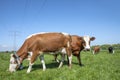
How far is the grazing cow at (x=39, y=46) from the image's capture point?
12133 millimetres

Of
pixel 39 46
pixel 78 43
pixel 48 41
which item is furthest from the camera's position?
pixel 78 43

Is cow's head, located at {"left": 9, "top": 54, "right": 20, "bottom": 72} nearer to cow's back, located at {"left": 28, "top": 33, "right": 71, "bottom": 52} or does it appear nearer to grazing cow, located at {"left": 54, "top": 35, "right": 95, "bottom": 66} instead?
cow's back, located at {"left": 28, "top": 33, "right": 71, "bottom": 52}

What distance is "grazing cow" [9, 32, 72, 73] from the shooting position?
12.1 m

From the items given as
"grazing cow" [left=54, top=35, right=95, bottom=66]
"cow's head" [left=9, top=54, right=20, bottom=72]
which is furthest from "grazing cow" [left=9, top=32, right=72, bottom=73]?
"grazing cow" [left=54, top=35, right=95, bottom=66]

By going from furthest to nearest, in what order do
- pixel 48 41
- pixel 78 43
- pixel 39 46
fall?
pixel 78 43, pixel 48 41, pixel 39 46

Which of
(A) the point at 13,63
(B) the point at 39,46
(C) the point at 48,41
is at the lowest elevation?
(A) the point at 13,63

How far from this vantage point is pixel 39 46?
12.2 m

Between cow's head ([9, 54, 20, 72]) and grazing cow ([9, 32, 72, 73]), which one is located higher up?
grazing cow ([9, 32, 72, 73])

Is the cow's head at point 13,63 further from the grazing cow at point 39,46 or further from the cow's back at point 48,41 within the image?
the cow's back at point 48,41

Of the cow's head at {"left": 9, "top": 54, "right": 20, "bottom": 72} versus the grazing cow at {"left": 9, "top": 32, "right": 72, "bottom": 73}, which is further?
the cow's head at {"left": 9, "top": 54, "right": 20, "bottom": 72}

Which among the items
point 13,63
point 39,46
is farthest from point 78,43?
point 13,63

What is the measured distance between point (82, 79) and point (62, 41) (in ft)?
14.8

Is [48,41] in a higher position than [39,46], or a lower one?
higher

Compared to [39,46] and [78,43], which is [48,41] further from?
[78,43]
